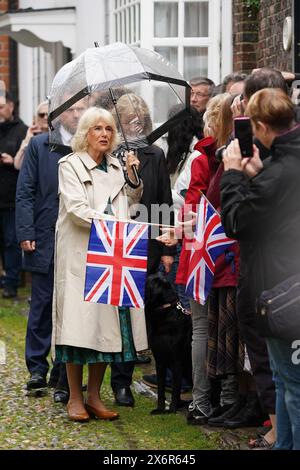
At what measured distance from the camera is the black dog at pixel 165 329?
25.5 ft

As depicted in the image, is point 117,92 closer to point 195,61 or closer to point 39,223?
point 39,223

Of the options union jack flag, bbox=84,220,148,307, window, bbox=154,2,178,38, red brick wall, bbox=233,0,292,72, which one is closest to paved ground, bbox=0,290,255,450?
union jack flag, bbox=84,220,148,307

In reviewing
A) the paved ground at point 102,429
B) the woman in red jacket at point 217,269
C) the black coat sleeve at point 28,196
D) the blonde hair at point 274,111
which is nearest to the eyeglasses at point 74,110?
the black coat sleeve at point 28,196

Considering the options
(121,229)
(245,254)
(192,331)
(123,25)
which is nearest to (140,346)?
(192,331)

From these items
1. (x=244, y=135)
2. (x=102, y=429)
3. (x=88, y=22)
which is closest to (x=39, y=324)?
(x=102, y=429)

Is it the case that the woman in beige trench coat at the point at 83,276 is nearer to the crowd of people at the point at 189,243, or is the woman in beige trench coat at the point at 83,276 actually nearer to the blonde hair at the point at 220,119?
the crowd of people at the point at 189,243

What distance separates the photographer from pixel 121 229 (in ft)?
23.9

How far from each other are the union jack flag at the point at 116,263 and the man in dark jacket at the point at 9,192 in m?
6.12

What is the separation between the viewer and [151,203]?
8.34 m

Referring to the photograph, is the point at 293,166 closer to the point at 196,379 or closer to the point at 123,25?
the point at 196,379

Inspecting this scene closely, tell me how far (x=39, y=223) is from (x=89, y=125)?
54.3 inches

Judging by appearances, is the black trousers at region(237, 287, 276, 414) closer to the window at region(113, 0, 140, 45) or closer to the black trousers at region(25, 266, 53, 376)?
the black trousers at region(25, 266, 53, 376)

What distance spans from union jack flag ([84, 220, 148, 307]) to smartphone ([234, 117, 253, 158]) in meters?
1.58
